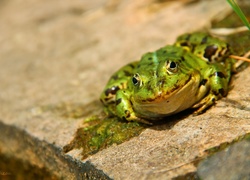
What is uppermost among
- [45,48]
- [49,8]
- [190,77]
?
[49,8]

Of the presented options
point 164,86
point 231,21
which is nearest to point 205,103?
point 164,86

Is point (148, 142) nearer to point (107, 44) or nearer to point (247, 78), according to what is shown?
point (247, 78)

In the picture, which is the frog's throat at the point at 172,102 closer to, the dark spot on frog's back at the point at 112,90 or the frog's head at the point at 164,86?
the frog's head at the point at 164,86

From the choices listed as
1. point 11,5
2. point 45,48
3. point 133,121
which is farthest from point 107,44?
point 11,5

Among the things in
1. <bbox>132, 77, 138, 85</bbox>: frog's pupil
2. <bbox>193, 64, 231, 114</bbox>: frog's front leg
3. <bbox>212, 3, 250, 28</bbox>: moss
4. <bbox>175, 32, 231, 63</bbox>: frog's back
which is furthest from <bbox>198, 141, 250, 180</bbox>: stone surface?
<bbox>212, 3, 250, 28</bbox>: moss

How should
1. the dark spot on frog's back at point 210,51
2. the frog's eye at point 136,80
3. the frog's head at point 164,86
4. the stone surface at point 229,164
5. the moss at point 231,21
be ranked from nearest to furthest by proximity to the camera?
the stone surface at point 229,164 → the frog's head at point 164,86 → the frog's eye at point 136,80 → the dark spot on frog's back at point 210,51 → the moss at point 231,21

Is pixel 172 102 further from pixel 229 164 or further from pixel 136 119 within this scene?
pixel 229 164

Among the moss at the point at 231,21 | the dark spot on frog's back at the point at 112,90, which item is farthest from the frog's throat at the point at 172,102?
the moss at the point at 231,21
